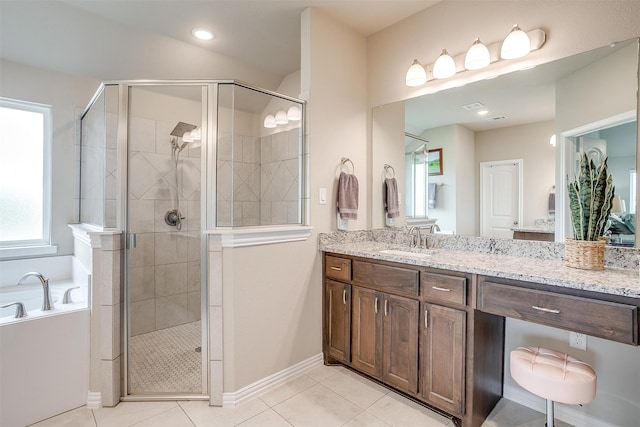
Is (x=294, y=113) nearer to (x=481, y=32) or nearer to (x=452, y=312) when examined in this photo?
(x=481, y=32)

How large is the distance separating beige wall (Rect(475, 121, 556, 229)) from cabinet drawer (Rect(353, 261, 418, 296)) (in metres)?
0.82

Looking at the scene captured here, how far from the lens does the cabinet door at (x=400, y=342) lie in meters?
1.85

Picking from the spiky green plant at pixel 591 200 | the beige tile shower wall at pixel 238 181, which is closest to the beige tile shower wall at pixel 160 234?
the beige tile shower wall at pixel 238 181

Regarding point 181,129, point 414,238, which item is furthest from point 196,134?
point 414,238

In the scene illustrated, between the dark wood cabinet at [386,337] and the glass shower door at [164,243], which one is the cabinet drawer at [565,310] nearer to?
the dark wood cabinet at [386,337]

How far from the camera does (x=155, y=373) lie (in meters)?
2.15

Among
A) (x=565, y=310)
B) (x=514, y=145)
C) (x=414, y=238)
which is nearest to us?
(x=565, y=310)

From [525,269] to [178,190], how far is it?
216cm

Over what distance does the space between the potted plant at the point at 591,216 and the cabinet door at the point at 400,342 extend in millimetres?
838

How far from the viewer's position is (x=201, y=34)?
8.59ft

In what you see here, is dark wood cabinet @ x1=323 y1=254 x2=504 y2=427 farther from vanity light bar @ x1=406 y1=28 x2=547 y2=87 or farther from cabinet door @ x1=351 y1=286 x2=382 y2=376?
vanity light bar @ x1=406 y1=28 x2=547 y2=87

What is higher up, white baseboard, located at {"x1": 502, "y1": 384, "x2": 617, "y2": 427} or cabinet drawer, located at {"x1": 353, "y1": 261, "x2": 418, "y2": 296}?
cabinet drawer, located at {"x1": 353, "y1": 261, "x2": 418, "y2": 296}

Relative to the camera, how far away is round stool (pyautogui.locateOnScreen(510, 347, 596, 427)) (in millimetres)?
1340

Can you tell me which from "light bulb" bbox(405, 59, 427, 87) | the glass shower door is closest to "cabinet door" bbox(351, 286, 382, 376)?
the glass shower door
